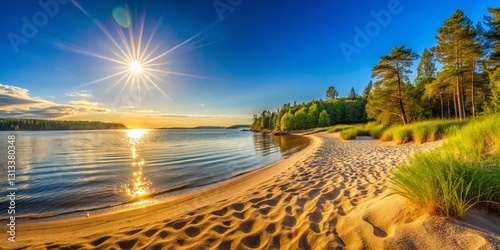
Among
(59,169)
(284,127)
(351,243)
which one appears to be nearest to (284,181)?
(351,243)

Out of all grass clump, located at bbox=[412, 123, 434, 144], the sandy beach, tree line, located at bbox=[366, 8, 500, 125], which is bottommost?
the sandy beach

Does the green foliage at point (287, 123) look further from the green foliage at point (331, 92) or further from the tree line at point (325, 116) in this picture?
the green foliage at point (331, 92)

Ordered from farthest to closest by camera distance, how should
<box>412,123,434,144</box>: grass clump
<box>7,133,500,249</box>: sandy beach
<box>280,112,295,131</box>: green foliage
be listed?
<box>280,112,295,131</box>: green foliage, <box>412,123,434,144</box>: grass clump, <box>7,133,500,249</box>: sandy beach

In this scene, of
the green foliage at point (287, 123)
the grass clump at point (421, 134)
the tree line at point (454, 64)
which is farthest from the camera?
the green foliage at point (287, 123)

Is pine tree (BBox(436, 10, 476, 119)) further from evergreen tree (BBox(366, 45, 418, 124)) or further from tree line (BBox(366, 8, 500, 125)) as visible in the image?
evergreen tree (BBox(366, 45, 418, 124))

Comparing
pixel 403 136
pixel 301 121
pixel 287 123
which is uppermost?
pixel 301 121

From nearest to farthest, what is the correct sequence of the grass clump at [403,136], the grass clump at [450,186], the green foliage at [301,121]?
the grass clump at [450,186] < the grass clump at [403,136] < the green foliage at [301,121]

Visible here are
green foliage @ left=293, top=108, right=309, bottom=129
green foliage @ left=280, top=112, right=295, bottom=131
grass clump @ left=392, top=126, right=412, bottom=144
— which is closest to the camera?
grass clump @ left=392, top=126, right=412, bottom=144

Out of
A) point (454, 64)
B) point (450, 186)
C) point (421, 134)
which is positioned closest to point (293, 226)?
point (450, 186)

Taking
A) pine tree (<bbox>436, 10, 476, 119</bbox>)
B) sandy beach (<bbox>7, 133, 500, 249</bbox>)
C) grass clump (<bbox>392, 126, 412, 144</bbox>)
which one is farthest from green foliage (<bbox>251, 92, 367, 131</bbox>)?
sandy beach (<bbox>7, 133, 500, 249</bbox>)

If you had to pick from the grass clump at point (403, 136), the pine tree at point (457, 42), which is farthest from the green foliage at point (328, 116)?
the grass clump at point (403, 136)

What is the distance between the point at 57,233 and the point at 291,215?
5096mm

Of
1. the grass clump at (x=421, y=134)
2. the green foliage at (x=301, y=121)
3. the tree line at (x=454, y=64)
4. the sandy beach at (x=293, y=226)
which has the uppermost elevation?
the tree line at (x=454, y=64)

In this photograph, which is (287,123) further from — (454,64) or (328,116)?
(454,64)
